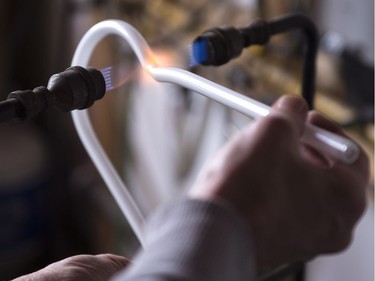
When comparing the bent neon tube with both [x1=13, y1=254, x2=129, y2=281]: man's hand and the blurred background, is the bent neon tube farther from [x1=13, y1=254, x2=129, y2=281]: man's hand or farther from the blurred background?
the blurred background

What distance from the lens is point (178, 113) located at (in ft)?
4.45

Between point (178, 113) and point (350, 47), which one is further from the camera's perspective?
point (178, 113)

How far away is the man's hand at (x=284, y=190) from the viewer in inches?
11.4

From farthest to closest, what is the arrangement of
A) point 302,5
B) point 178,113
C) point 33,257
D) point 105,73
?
point 33,257, point 178,113, point 302,5, point 105,73

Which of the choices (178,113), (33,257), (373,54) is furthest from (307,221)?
(33,257)

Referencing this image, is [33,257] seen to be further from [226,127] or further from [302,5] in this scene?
[302,5]

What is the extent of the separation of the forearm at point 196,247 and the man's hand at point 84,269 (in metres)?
0.16

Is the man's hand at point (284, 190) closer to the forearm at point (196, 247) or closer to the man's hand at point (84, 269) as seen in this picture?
the forearm at point (196, 247)

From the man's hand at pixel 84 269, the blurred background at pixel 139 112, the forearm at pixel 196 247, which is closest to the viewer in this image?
the forearm at pixel 196 247

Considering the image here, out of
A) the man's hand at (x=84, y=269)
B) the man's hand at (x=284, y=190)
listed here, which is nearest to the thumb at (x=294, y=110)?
the man's hand at (x=284, y=190)

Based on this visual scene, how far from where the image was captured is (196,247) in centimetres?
26

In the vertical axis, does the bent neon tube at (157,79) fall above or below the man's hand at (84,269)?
above

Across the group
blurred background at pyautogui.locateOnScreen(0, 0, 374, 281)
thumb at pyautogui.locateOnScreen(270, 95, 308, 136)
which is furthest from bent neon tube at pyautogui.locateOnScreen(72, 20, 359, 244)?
blurred background at pyautogui.locateOnScreen(0, 0, 374, 281)

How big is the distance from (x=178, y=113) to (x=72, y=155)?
1.64ft
